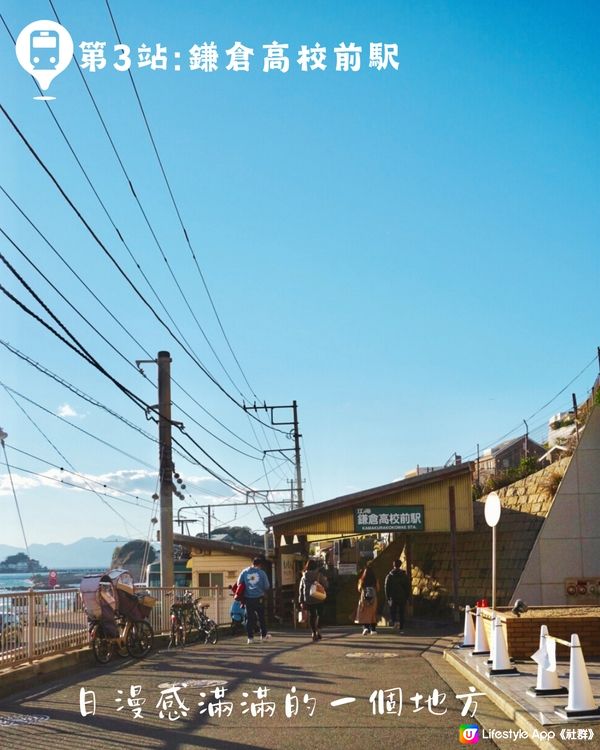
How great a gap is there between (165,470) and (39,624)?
1204cm

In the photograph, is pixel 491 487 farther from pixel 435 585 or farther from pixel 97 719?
pixel 97 719

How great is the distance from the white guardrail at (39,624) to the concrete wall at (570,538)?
12.1m

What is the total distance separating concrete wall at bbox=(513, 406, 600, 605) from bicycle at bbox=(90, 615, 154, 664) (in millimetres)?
10865

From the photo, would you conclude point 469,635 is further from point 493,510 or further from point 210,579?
point 210,579

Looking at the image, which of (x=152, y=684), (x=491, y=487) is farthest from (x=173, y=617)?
(x=491, y=487)

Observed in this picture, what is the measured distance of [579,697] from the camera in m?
8.61

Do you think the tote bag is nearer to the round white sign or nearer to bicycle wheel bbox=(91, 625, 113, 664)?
bicycle wheel bbox=(91, 625, 113, 664)

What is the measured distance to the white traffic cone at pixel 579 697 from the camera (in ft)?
28.0

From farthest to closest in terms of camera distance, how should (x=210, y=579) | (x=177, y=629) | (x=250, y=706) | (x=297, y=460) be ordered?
(x=297, y=460) → (x=210, y=579) → (x=177, y=629) → (x=250, y=706)

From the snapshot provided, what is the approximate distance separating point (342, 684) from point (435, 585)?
16900 mm

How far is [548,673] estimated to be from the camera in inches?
391

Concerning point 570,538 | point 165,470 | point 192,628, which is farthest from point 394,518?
point 192,628

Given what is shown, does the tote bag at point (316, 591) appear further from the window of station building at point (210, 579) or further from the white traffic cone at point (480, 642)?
the window of station building at point (210, 579)

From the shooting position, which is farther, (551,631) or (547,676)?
(551,631)
